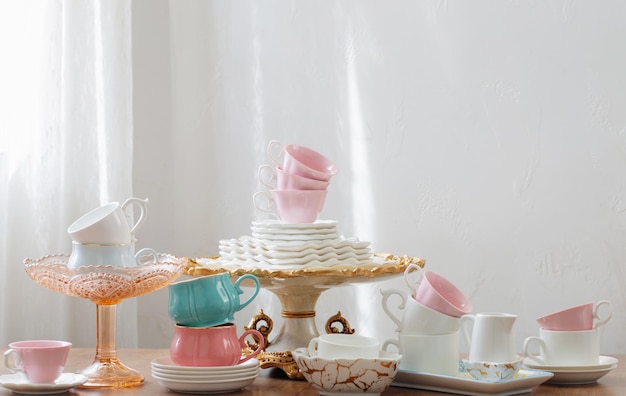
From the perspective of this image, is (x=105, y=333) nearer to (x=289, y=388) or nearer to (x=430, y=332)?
(x=289, y=388)

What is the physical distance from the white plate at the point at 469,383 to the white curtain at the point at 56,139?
2.87ft

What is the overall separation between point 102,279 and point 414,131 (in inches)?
33.2

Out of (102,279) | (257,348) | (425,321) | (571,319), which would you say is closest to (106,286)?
(102,279)

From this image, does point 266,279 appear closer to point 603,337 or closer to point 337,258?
point 337,258

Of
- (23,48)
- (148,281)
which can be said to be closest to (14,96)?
(23,48)

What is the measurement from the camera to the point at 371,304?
1.96 meters

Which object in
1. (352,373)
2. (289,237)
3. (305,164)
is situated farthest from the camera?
(305,164)

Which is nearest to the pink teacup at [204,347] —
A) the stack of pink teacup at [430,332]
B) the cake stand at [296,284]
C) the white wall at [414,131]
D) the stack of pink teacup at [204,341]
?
the stack of pink teacup at [204,341]

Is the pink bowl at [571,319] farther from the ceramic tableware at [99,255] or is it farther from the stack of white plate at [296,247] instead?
the ceramic tableware at [99,255]

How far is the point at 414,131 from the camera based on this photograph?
75.6 inches

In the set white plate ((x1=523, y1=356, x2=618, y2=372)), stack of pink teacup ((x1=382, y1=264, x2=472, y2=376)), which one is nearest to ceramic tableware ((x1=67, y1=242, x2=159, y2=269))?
stack of pink teacup ((x1=382, y1=264, x2=472, y2=376))

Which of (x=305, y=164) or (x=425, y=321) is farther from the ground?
(x=305, y=164)

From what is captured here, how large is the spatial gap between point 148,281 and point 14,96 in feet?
2.53

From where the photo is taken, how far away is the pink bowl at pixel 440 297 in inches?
51.3
